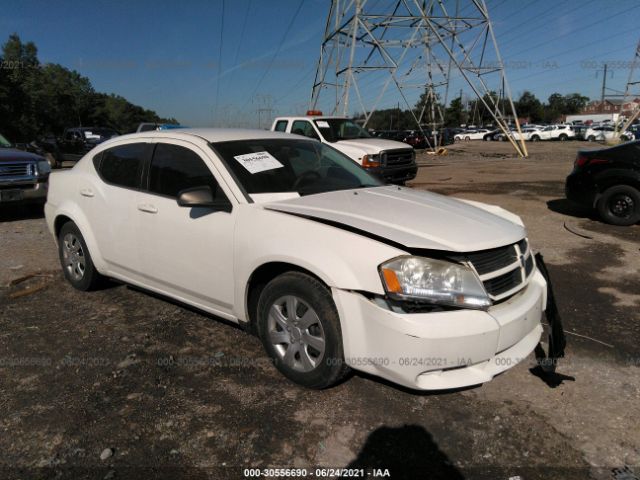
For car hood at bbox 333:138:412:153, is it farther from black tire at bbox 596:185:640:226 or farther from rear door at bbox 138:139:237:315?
rear door at bbox 138:139:237:315

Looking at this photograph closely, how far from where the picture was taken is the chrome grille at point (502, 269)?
Result: 2.58 meters

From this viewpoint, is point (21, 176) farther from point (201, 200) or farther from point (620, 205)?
point (620, 205)

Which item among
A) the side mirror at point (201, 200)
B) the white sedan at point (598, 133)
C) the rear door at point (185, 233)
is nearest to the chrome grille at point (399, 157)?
the rear door at point (185, 233)

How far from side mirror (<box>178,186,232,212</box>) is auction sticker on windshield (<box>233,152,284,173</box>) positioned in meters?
0.37

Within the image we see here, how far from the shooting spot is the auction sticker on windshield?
11.1 ft

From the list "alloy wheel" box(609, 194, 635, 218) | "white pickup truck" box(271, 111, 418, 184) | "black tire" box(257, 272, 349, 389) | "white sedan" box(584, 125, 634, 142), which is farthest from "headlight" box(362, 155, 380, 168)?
"white sedan" box(584, 125, 634, 142)

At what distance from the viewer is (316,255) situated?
8.61ft

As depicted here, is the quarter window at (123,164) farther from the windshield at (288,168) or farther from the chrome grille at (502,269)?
the chrome grille at (502,269)

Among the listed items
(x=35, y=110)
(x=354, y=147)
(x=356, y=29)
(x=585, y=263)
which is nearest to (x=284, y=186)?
(x=585, y=263)

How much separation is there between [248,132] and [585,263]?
418 cm

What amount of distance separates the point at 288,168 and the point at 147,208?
3.79ft

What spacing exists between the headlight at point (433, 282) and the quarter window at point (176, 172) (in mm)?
1514

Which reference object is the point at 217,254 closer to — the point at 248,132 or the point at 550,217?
the point at 248,132

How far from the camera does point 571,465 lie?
2.26 metres
